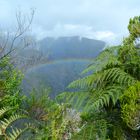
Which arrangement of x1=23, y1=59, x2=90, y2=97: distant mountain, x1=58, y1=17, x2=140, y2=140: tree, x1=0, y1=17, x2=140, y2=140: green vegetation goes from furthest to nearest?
x1=23, y1=59, x2=90, y2=97: distant mountain, x1=58, y1=17, x2=140, y2=140: tree, x1=0, y1=17, x2=140, y2=140: green vegetation

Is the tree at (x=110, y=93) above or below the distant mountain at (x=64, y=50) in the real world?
above

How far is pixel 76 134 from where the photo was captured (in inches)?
128

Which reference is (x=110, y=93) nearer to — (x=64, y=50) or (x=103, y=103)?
(x=103, y=103)

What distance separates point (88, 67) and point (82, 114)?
1.52ft

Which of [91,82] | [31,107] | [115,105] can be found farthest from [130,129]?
[31,107]

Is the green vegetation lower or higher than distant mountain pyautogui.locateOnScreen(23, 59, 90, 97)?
higher

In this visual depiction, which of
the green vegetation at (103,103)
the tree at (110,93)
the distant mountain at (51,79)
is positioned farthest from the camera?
the distant mountain at (51,79)

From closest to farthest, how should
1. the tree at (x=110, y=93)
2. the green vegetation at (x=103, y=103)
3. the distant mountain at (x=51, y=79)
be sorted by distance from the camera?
1. the green vegetation at (x=103, y=103)
2. the tree at (x=110, y=93)
3. the distant mountain at (x=51, y=79)

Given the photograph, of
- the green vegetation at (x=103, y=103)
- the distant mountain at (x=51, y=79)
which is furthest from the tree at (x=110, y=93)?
the distant mountain at (x=51, y=79)

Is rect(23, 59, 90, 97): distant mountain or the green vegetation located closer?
the green vegetation

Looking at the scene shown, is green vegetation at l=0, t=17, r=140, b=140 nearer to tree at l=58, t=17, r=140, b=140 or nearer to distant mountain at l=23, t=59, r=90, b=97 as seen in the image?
tree at l=58, t=17, r=140, b=140

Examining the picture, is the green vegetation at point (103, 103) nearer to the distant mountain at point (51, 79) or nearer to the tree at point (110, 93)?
the tree at point (110, 93)

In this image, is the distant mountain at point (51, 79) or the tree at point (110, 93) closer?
the tree at point (110, 93)

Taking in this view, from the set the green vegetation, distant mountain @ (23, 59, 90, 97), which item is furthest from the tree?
distant mountain @ (23, 59, 90, 97)
